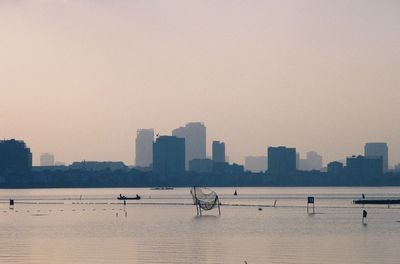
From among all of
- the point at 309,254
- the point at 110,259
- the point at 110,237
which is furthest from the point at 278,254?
the point at 110,237

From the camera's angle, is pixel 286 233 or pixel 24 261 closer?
pixel 24 261

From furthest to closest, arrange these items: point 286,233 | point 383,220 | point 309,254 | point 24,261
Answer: point 383,220 < point 286,233 < point 309,254 < point 24,261

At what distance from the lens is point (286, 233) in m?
87.3

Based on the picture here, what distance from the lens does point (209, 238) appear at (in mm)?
80875

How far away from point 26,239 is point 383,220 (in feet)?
177

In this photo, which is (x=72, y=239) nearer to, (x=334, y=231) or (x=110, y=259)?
(x=110, y=259)

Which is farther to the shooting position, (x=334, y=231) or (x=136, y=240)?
(x=334, y=231)

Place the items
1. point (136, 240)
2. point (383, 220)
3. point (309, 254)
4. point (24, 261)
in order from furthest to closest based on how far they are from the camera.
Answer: point (383, 220) → point (136, 240) → point (309, 254) → point (24, 261)

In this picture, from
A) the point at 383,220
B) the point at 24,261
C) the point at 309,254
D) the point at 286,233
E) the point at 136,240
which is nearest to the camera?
the point at 24,261

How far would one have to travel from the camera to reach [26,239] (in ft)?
266

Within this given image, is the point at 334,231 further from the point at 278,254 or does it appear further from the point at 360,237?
the point at 278,254

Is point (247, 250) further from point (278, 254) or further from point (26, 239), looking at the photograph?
point (26, 239)

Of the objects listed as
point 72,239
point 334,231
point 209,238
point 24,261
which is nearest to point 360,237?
point 334,231

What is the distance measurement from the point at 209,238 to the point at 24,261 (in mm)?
24852
